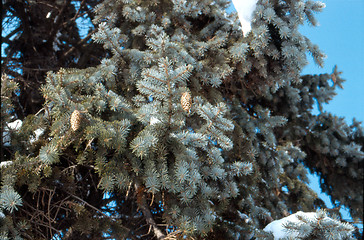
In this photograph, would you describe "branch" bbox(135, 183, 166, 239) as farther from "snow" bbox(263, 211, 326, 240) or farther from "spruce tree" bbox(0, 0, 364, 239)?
"snow" bbox(263, 211, 326, 240)

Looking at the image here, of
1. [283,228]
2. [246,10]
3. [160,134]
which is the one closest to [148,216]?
[160,134]

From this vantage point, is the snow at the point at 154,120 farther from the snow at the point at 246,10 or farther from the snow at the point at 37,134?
the snow at the point at 246,10

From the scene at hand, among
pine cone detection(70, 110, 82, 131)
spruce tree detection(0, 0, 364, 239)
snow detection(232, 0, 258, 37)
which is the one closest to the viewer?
pine cone detection(70, 110, 82, 131)

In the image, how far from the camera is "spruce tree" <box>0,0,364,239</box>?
88.0 inches

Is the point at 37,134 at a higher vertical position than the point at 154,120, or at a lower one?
lower

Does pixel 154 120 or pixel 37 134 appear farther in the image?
pixel 37 134

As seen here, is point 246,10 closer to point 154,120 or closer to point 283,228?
point 154,120

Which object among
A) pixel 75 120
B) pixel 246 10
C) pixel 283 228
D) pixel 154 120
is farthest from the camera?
pixel 246 10

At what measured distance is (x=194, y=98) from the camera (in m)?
2.71

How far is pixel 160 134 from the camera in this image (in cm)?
228

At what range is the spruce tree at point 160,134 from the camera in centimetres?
224

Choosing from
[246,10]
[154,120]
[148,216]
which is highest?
[246,10]

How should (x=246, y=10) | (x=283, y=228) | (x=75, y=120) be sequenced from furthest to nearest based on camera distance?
1. (x=246, y=10)
2. (x=283, y=228)
3. (x=75, y=120)

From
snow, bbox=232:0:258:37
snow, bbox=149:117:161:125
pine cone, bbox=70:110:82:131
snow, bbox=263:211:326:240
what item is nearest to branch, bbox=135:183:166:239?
snow, bbox=149:117:161:125
